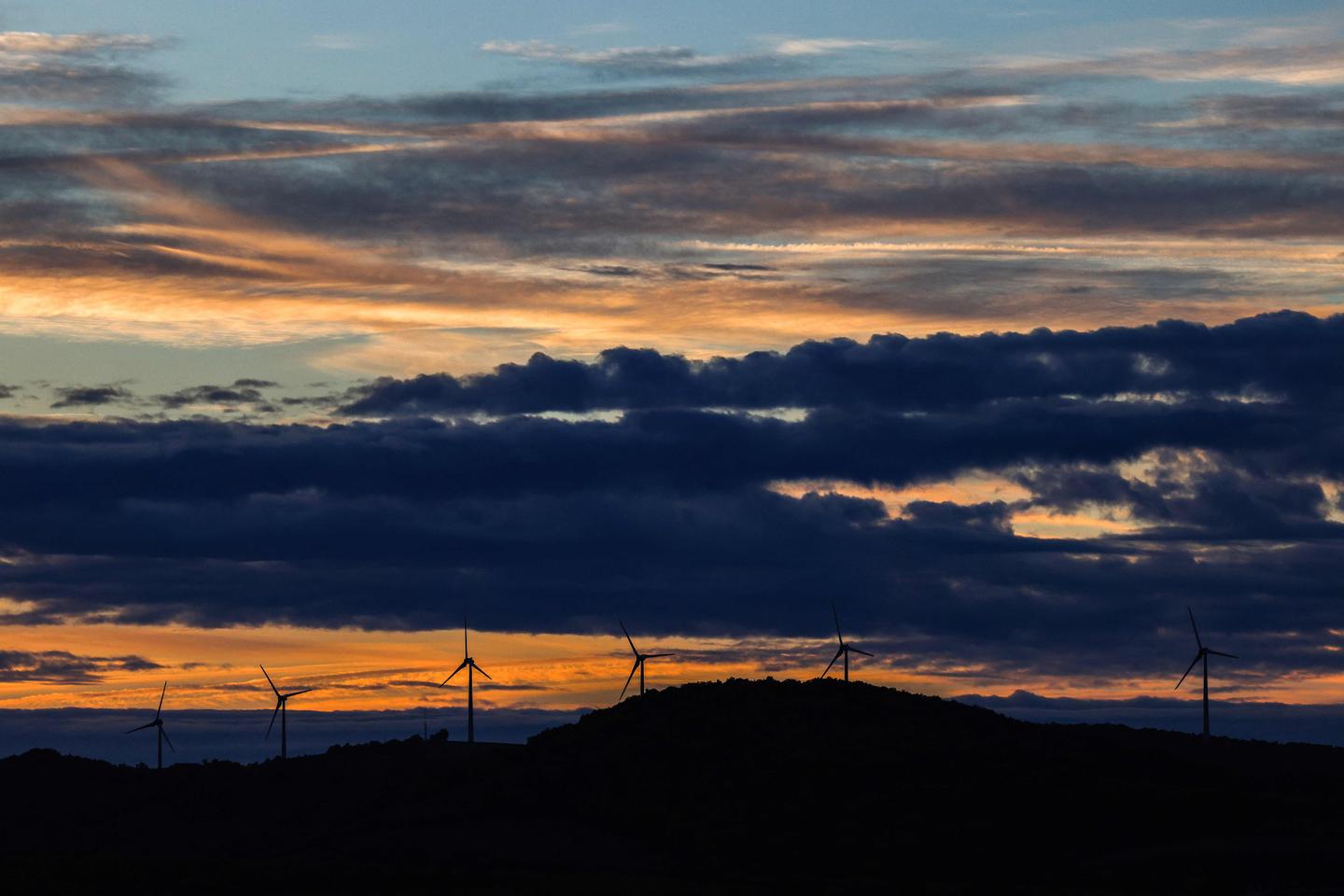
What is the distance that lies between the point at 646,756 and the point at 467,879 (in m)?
44.9

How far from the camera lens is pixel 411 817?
164000 millimetres

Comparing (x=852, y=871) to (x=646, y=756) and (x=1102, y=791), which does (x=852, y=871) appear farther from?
(x=646, y=756)

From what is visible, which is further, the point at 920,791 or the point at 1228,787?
the point at 1228,787

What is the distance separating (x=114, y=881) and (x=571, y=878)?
3204cm

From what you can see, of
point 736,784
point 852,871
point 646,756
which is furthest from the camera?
point 646,756

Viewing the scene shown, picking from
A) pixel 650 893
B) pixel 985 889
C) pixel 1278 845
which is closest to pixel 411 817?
pixel 650 893

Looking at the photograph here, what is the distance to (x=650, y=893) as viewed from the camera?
114m

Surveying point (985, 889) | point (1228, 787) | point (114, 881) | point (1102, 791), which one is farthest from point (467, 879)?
point (1228, 787)

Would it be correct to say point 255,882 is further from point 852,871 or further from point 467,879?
point 852,871

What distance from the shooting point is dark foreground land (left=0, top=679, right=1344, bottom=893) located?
406ft

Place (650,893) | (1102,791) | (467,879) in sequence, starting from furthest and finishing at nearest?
(1102,791)
(467,879)
(650,893)

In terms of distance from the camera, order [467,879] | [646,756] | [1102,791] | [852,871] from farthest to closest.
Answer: [646,756] → [1102,791] → [852,871] → [467,879]

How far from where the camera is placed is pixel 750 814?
148 meters

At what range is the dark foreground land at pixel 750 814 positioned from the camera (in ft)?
406
